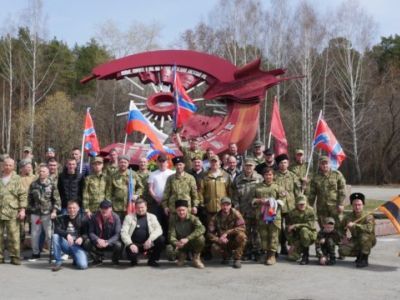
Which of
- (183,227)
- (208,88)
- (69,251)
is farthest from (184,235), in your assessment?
(208,88)

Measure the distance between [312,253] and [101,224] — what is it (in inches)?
125

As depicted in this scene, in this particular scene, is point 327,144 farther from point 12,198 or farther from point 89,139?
point 12,198

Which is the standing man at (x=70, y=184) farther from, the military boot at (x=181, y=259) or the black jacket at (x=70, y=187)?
the military boot at (x=181, y=259)

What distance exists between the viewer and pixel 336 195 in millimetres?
7691

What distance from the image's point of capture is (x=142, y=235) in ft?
22.9

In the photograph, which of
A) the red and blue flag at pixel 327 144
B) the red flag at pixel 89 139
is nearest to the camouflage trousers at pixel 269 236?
the red and blue flag at pixel 327 144

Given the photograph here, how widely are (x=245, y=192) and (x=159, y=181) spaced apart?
1.23 m

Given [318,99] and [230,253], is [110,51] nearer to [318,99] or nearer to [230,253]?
[318,99]

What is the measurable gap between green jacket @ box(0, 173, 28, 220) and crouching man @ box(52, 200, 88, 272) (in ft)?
1.86

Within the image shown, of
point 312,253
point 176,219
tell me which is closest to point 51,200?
point 176,219

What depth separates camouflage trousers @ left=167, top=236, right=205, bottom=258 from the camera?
6.93m

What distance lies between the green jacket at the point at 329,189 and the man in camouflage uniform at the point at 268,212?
0.73 meters

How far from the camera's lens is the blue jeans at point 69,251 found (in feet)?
21.9

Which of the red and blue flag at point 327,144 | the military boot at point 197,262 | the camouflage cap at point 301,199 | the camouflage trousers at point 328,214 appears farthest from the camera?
the red and blue flag at point 327,144
